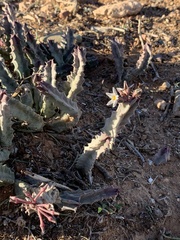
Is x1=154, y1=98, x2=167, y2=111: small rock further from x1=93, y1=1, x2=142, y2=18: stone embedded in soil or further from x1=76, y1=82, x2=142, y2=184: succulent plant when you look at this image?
x1=93, y1=1, x2=142, y2=18: stone embedded in soil

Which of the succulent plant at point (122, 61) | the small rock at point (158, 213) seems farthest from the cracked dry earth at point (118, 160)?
the succulent plant at point (122, 61)

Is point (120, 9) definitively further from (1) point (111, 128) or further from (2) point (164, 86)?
(1) point (111, 128)

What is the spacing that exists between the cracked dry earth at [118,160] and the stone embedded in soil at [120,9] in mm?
339

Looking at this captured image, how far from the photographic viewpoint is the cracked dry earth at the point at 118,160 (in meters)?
3.09

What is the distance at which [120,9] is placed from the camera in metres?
5.18

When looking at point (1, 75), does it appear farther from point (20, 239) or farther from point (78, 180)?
point (20, 239)

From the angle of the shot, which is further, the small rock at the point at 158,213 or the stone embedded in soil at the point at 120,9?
the stone embedded in soil at the point at 120,9

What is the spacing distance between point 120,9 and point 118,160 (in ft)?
7.68

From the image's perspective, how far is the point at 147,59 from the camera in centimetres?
420

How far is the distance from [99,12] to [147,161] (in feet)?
7.83

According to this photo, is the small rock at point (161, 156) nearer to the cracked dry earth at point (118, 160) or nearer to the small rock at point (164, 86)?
the cracked dry earth at point (118, 160)

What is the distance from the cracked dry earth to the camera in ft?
10.2

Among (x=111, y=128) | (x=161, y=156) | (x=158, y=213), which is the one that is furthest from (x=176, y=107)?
(x=111, y=128)

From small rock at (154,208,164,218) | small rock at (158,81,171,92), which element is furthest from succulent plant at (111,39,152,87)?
small rock at (154,208,164,218)
